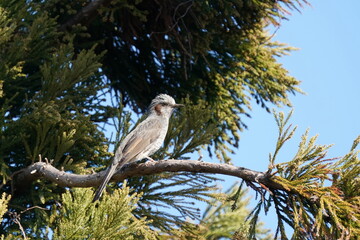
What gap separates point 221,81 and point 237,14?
1.07 m

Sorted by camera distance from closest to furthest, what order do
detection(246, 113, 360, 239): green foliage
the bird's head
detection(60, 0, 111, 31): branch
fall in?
detection(246, 113, 360, 239): green foliage
the bird's head
detection(60, 0, 111, 31): branch

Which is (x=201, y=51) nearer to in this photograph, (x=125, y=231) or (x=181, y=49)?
(x=181, y=49)

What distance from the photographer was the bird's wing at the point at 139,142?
5909 mm

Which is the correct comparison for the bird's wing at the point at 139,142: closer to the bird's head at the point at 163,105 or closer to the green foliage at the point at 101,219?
the bird's head at the point at 163,105

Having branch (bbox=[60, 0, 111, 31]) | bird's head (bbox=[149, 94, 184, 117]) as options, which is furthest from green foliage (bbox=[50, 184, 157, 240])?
branch (bbox=[60, 0, 111, 31])

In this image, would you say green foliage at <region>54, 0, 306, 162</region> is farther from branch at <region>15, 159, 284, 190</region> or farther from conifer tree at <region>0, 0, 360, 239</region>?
branch at <region>15, 159, 284, 190</region>

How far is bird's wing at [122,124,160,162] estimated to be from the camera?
5.91 m

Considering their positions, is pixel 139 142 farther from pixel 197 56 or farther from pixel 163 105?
pixel 197 56

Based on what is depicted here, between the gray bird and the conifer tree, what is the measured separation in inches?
4.8

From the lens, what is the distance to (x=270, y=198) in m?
4.92

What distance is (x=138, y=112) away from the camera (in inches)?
339

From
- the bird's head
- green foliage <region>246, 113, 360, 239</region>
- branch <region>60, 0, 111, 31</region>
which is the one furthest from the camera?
branch <region>60, 0, 111, 31</region>

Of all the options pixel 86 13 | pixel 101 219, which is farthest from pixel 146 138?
pixel 86 13

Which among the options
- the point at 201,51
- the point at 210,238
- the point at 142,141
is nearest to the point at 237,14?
the point at 201,51
